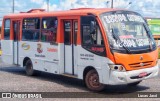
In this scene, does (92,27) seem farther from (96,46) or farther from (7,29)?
(7,29)

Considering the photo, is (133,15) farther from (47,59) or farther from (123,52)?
(47,59)

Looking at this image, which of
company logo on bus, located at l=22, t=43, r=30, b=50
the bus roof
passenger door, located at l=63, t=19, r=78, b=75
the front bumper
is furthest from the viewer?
company logo on bus, located at l=22, t=43, r=30, b=50

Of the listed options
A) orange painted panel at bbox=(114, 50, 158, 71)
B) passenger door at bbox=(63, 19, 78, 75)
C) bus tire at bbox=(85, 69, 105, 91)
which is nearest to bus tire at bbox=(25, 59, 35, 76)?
passenger door at bbox=(63, 19, 78, 75)

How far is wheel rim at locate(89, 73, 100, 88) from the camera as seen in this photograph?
10438 millimetres

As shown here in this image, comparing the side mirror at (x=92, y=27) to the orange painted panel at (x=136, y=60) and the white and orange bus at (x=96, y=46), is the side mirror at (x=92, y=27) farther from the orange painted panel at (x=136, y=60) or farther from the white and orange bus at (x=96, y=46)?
the orange painted panel at (x=136, y=60)

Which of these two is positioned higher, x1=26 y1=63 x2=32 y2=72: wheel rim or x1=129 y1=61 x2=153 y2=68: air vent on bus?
x1=129 y1=61 x2=153 y2=68: air vent on bus

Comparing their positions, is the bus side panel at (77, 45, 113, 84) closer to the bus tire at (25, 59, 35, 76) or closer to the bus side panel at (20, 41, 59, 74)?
the bus side panel at (20, 41, 59, 74)

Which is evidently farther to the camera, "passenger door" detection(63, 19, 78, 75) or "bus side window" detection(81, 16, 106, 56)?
"passenger door" detection(63, 19, 78, 75)

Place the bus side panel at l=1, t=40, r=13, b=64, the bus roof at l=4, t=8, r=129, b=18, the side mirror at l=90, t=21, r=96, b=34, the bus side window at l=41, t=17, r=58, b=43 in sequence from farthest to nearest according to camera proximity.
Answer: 1. the bus side panel at l=1, t=40, r=13, b=64
2. the bus side window at l=41, t=17, r=58, b=43
3. the bus roof at l=4, t=8, r=129, b=18
4. the side mirror at l=90, t=21, r=96, b=34

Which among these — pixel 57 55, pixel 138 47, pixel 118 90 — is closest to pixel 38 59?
pixel 57 55

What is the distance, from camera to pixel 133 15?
1082cm

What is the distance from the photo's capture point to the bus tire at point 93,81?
34.1 ft

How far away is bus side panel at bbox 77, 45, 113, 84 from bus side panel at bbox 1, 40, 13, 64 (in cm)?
545

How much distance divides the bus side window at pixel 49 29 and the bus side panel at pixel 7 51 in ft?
9.76
